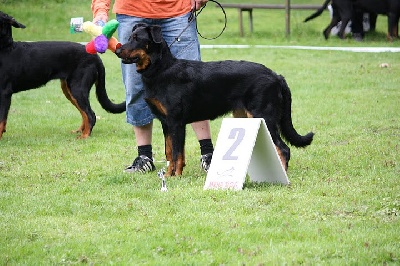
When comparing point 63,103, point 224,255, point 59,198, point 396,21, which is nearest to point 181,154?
point 59,198

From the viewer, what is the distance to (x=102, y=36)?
6.59 m

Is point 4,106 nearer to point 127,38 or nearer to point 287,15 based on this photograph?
point 127,38

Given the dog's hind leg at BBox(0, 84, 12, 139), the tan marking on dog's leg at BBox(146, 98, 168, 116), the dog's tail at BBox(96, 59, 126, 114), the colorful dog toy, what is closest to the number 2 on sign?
the tan marking on dog's leg at BBox(146, 98, 168, 116)

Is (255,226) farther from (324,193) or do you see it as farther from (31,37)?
(31,37)

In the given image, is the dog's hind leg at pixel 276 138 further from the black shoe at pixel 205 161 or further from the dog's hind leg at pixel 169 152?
the dog's hind leg at pixel 169 152

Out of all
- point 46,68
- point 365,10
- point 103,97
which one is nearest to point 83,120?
point 103,97

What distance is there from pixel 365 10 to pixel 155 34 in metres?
13.5

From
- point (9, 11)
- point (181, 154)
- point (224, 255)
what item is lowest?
point (9, 11)

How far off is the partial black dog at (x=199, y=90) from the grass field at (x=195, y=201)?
0.42 metres

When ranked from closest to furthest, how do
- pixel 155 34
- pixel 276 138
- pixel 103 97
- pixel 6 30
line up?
pixel 155 34 < pixel 276 138 < pixel 6 30 < pixel 103 97

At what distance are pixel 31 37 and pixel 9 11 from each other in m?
3.95

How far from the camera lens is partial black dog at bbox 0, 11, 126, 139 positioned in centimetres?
918

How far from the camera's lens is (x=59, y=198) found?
5816mm

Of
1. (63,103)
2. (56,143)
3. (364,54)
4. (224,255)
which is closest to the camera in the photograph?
(224,255)
